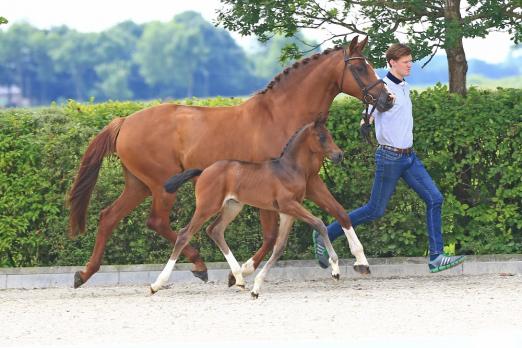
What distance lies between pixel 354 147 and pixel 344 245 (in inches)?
41.1

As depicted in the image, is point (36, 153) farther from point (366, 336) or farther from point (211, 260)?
point (366, 336)

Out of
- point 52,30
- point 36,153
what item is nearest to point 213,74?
point 52,30

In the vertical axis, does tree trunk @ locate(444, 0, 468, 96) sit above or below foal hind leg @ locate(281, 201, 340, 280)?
above

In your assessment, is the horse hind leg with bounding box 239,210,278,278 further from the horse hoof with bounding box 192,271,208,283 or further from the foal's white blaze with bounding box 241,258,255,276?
the horse hoof with bounding box 192,271,208,283

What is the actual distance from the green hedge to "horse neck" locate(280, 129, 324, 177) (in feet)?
5.61

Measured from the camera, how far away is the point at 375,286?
1037cm

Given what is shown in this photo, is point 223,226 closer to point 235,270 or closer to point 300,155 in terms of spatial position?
point 235,270

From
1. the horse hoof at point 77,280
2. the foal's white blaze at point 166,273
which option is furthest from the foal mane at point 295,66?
the horse hoof at point 77,280

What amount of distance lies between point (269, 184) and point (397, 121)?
137cm

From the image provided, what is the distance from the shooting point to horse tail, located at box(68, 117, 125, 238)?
10.8m

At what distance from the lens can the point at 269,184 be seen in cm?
968

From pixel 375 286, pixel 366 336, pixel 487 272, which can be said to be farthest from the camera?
pixel 487 272

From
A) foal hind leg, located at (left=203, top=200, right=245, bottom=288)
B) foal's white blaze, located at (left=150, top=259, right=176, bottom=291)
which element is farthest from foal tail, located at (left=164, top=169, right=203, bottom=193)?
foal's white blaze, located at (left=150, top=259, right=176, bottom=291)

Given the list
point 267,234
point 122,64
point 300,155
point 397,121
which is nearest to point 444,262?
point 397,121
